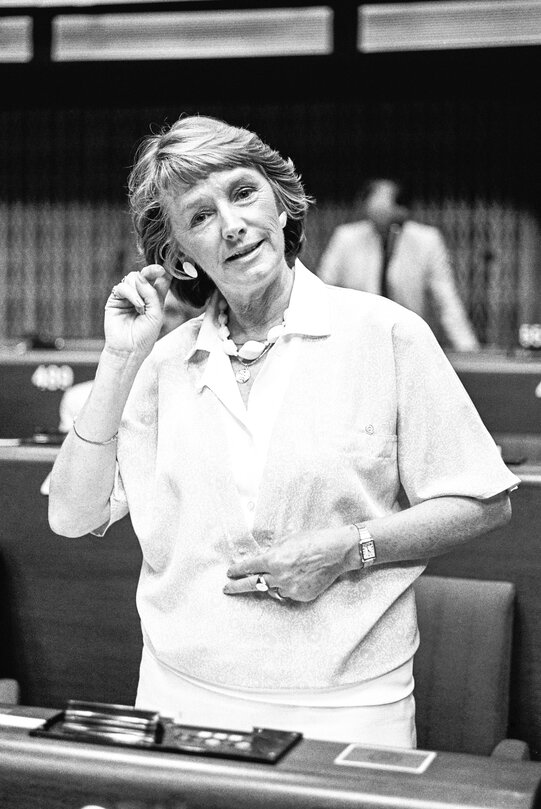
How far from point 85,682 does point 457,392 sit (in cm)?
119

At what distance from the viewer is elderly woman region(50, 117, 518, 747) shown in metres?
1.38

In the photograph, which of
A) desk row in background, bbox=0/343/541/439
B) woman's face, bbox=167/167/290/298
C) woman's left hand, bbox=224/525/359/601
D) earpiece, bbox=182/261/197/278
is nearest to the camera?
woman's left hand, bbox=224/525/359/601

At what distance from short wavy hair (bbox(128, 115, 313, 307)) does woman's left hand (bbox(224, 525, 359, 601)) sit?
1.48 feet

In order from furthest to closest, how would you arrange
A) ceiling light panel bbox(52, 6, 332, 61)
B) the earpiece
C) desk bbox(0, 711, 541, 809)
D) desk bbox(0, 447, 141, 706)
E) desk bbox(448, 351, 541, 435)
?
ceiling light panel bbox(52, 6, 332, 61) < desk bbox(448, 351, 541, 435) < desk bbox(0, 447, 141, 706) < the earpiece < desk bbox(0, 711, 541, 809)

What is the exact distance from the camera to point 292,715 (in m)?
1.38

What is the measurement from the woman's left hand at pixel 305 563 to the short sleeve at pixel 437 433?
131 mm

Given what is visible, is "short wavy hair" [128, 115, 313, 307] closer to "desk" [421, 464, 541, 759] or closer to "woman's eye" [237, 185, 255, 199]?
"woman's eye" [237, 185, 255, 199]

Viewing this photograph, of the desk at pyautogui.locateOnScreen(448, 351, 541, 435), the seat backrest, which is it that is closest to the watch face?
the seat backrest

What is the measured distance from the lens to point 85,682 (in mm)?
2229

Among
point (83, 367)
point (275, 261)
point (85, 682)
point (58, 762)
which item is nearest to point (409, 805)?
point (58, 762)

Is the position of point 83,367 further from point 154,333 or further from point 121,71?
point 121,71

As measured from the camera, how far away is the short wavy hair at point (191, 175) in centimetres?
146

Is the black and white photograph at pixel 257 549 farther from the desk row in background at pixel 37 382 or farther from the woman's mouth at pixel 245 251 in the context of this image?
the desk row in background at pixel 37 382

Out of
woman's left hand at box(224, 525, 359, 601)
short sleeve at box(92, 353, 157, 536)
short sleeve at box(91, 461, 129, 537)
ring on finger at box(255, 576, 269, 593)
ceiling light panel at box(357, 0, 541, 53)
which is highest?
ceiling light panel at box(357, 0, 541, 53)
